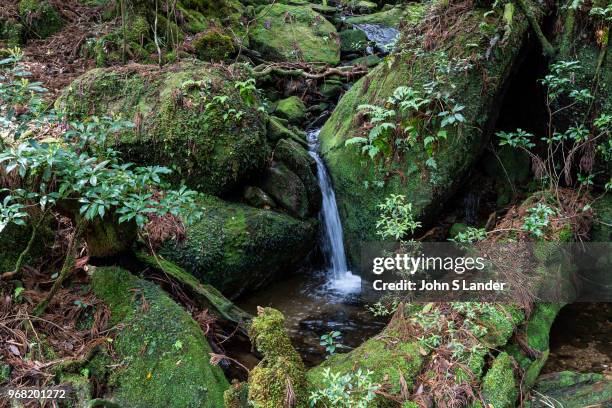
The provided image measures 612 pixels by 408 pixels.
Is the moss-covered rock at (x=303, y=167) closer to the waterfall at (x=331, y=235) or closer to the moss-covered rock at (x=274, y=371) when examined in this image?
the waterfall at (x=331, y=235)

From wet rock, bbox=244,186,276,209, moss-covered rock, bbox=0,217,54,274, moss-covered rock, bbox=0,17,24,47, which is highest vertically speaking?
moss-covered rock, bbox=0,17,24,47

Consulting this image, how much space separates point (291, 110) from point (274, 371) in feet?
19.3

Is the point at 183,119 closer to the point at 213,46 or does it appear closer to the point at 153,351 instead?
the point at 153,351

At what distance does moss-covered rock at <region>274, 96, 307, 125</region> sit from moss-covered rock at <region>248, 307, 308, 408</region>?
550 cm

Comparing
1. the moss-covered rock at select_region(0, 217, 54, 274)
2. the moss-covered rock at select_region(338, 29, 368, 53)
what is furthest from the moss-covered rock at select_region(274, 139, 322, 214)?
the moss-covered rock at select_region(338, 29, 368, 53)

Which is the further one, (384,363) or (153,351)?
(153,351)

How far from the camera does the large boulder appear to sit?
6.14 m

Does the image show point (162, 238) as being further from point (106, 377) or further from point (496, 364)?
point (496, 364)

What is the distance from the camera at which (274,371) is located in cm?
307

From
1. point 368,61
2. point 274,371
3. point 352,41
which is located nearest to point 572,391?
point 274,371

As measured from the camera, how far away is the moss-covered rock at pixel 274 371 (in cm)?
302

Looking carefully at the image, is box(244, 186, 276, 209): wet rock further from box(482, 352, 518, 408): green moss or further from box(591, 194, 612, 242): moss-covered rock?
box(591, 194, 612, 242): moss-covered rock

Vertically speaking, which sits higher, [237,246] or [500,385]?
[237,246]

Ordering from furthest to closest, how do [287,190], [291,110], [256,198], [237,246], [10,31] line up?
1. [10,31]
2. [291,110]
3. [287,190]
4. [256,198]
5. [237,246]
